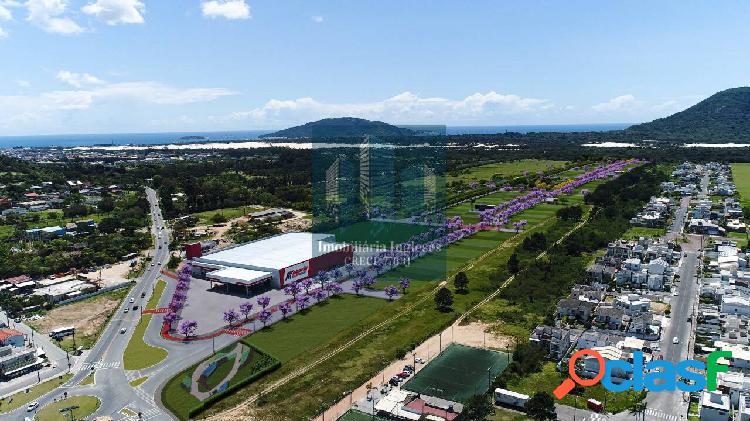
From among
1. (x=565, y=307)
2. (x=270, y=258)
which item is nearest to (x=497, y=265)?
(x=565, y=307)

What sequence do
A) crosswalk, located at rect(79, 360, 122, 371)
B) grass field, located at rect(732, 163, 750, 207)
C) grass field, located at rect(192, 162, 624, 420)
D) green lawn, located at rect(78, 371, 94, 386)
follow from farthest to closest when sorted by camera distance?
grass field, located at rect(732, 163, 750, 207) → crosswalk, located at rect(79, 360, 122, 371) → green lawn, located at rect(78, 371, 94, 386) → grass field, located at rect(192, 162, 624, 420)

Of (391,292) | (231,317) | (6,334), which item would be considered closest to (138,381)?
(231,317)

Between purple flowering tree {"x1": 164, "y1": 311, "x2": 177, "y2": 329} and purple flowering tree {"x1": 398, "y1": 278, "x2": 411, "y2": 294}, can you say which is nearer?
purple flowering tree {"x1": 164, "y1": 311, "x2": 177, "y2": 329}

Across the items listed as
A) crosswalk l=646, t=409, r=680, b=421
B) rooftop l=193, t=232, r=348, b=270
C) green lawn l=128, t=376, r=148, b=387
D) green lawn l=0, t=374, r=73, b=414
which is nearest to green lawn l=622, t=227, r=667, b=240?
rooftop l=193, t=232, r=348, b=270

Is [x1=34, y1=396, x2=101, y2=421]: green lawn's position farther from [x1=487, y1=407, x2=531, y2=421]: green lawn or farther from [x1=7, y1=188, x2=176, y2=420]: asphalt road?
[x1=487, y1=407, x2=531, y2=421]: green lawn

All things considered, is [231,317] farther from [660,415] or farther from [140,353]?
[660,415]
